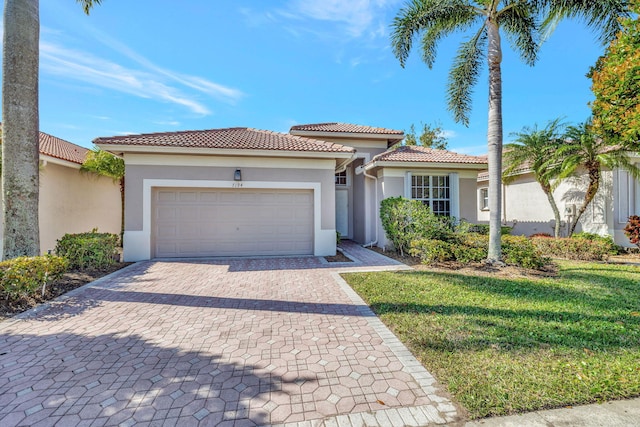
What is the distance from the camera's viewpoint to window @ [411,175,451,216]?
12.9 m

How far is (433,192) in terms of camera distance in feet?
42.8

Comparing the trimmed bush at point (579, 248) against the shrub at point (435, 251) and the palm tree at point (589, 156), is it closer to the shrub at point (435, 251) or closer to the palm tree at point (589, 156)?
the palm tree at point (589, 156)

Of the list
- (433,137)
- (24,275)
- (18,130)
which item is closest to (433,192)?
(24,275)

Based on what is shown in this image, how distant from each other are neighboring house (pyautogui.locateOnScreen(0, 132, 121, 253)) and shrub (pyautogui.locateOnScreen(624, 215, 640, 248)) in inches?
843

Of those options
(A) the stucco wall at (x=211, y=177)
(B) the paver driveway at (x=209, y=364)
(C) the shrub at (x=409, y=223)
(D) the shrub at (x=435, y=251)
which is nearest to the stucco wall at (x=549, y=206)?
(C) the shrub at (x=409, y=223)

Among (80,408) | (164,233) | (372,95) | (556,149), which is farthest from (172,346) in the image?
(372,95)

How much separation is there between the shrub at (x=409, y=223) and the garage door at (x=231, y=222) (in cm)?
335

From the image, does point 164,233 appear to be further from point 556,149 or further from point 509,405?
point 556,149

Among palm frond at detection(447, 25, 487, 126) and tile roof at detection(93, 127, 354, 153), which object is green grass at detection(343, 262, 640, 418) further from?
palm frond at detection(447, 25, 487, 126)

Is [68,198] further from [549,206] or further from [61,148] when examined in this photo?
[549,206]

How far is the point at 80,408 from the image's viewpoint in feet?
9.02

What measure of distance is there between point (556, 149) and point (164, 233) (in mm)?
16732

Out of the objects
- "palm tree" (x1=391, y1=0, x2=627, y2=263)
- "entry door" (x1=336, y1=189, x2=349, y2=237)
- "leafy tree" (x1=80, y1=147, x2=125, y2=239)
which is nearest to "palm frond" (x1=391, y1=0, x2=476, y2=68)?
"palm tree" (x1=391, y1=0, x2=627, y2=263)

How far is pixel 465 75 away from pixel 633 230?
9073 mm
